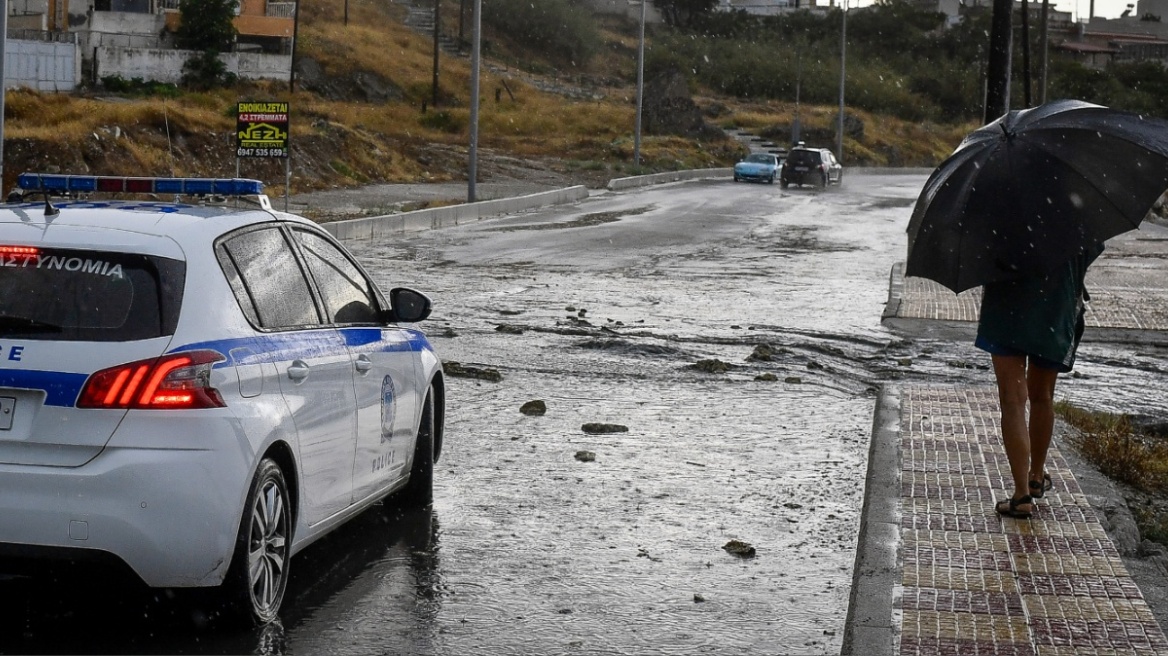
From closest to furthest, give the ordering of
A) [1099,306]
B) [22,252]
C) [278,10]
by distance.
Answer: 1. [22,252]
2. [1099,306]
3. [278,10]

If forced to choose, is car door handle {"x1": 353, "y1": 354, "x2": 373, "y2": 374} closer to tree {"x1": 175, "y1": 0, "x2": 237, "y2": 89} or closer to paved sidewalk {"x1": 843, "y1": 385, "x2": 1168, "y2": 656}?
paved sidewalk {"x1": 843, "y1": 385, "x2": 1168, "y2": 656}

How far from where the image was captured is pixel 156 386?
5027 mm

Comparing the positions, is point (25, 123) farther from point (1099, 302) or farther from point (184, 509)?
point (184, 509)

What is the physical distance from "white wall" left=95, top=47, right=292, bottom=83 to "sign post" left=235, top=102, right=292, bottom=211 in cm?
3546

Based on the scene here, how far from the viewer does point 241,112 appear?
91.0 feet

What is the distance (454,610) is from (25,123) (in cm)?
3824

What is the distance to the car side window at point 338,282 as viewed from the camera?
6492 mm

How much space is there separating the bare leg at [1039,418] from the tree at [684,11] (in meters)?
132

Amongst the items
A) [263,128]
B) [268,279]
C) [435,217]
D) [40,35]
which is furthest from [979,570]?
[40,35]

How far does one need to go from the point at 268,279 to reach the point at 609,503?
2.50 m

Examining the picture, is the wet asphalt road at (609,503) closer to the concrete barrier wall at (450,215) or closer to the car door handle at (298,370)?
the car door handle at (298,370)

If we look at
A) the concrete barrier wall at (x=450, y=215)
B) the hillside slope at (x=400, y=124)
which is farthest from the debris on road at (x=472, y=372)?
the concrete barrier wall at (x=450, y=215)

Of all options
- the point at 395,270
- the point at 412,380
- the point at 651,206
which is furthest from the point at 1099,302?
the point at 651,206

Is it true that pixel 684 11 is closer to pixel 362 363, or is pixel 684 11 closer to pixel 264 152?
pixel 264 152
